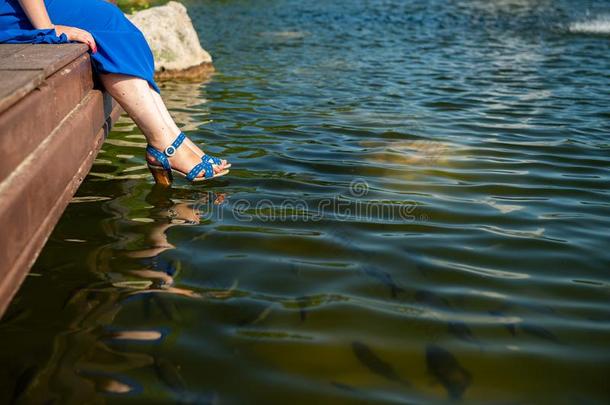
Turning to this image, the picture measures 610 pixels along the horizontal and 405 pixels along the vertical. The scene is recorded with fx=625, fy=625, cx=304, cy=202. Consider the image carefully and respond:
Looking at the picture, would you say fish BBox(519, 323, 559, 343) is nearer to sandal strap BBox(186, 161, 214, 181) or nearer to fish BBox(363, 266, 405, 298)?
fish BBox(363, 266, 405, 298)

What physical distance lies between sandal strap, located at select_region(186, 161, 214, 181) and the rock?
540 centimetres

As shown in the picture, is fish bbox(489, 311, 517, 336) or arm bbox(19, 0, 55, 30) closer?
fish bbox(489, 311, 517, 336)

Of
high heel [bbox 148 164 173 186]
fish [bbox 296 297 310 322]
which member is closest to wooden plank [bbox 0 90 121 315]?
high heel [bbox 148 164 173 186]

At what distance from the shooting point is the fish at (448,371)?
2082 mm

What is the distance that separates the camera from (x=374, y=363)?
7.30ft

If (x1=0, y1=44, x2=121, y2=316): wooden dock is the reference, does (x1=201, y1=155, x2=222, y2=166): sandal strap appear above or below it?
below

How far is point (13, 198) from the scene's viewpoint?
6.51 feet

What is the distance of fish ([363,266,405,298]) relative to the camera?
275cm

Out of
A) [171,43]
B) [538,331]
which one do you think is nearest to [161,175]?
[538,331]

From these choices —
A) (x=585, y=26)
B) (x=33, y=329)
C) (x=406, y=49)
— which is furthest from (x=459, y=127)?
(x=585, y=26)

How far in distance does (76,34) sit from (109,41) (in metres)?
0.18

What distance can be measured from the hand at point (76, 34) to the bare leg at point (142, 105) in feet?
0.67

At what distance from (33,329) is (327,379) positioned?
115cm

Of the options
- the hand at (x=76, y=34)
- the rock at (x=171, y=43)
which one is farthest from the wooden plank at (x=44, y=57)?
the rock at (x=171, y=43)
